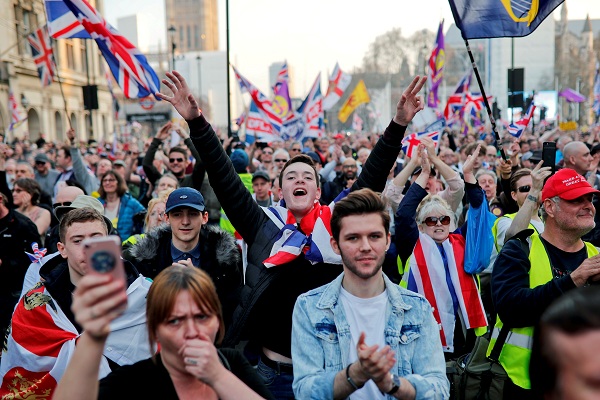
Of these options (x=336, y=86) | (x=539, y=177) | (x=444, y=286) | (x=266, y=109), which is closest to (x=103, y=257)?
(x=444, y=286)

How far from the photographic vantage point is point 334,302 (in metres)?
2.88

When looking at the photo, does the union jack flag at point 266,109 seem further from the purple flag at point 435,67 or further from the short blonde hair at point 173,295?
the short blonde hair at point 173,295

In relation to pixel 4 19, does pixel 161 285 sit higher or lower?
lower

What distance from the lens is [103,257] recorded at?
1838 mm

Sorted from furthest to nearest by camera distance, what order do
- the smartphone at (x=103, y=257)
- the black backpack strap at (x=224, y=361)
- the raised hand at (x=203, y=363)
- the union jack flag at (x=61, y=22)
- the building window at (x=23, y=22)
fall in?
1. the building window at (x=23, y=22)
2. the union jack flag at (x=61, y=22)
3. the black backpack strap at (x=224, y=361)
4. the raised hand at (x=203, y=363)
5. the smartphone at (x=103, y=257)

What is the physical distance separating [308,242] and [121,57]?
597 centimetres

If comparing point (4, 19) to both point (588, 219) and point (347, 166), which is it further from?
point (588, 219)

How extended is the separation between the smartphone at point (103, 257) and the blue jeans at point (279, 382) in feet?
6.60

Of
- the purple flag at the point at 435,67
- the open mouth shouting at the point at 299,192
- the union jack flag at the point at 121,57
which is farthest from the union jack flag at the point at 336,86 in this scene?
the open mouth shouting at the point at 299,192

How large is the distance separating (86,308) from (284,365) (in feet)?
6.54

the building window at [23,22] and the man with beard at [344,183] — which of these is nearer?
the man with beard at [344,183]

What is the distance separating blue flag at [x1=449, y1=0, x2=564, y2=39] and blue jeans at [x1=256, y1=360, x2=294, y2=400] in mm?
3402

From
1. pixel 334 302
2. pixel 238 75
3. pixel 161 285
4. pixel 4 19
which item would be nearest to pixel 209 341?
pixel 161 285

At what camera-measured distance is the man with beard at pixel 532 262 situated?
3.62 meters
